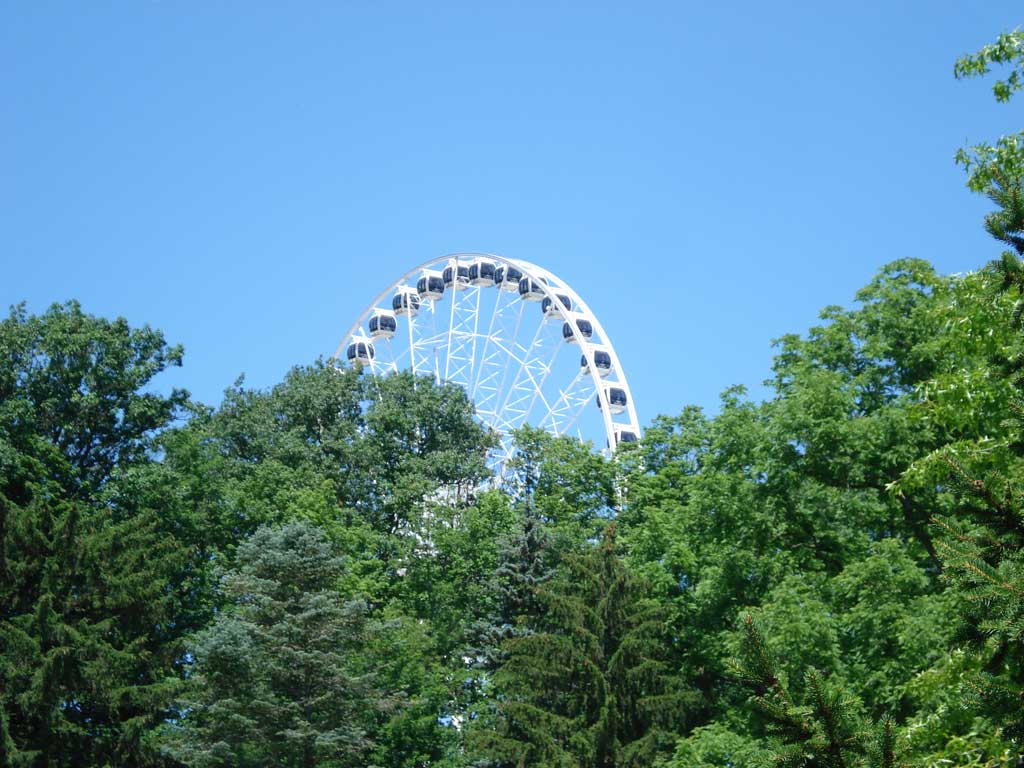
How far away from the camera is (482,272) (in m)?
52.9

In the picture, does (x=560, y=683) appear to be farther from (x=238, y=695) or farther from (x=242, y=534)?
(x=242, y=534)

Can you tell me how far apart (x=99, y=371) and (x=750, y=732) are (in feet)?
70.0

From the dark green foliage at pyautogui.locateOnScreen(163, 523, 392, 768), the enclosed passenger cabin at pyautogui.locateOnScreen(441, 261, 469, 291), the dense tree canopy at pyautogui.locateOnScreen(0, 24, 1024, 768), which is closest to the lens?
the dense tree canopy at pyautogui.locateOnScreen(0, 24, 1024, 768)

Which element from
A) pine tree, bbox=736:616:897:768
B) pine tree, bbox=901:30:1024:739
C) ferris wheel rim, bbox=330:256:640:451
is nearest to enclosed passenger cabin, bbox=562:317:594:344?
ferris wheel rim, bbox=330:256:640:451

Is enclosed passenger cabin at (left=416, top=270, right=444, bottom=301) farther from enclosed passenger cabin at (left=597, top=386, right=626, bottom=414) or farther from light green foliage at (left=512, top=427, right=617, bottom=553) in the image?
light green foliage at (left=512, top=427, right=617, bottom=553)

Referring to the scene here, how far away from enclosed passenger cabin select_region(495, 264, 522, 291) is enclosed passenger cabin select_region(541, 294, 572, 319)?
5.86 feet

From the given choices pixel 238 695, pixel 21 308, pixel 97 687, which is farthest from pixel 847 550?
pixel 21 308

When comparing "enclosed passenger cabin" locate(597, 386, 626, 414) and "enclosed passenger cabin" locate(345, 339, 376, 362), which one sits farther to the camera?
"enclosed passenger cabin" locate(345, 339, 376, 362)

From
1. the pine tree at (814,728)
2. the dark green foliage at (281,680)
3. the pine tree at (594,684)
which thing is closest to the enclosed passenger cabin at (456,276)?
the dark green foliage at (281,680)

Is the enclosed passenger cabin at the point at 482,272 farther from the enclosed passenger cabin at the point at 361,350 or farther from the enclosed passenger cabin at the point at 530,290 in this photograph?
the enclosed passenger cabin at the point at 361,350

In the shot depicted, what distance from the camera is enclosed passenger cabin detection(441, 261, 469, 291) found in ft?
175

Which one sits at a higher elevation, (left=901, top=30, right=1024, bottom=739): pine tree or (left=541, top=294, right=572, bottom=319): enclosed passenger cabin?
(left=541, top=294, right=572, bottom=319): enclosed passenger cabin

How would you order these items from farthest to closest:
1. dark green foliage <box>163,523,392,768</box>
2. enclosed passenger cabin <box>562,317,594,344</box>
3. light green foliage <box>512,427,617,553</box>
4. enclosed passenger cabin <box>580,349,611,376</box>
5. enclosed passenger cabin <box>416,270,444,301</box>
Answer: enclosed passenger cabin <box>416,270,444,301</box>, enclosed passenger cabin <box>562,317,594,344</box>, enclosed passenger cabin <box>580,349,611,376</box>, light green foliage <box>512,427,617,553</box>, dark green foliage <box>163,523,392,768</box>

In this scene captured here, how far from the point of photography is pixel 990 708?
6660mm
